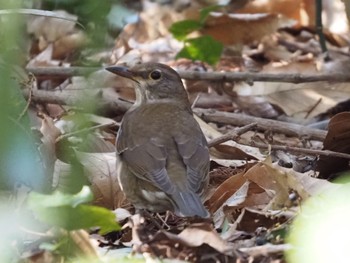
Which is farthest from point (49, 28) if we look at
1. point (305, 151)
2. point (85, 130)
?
point (85, 130)

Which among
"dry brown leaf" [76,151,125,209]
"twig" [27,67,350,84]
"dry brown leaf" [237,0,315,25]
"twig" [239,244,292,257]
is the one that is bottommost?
"dry brown leaf" [237,0,315,25]

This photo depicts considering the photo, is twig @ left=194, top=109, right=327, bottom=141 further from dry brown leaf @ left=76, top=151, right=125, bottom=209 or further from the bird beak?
dry brown leaf @ left=76, top=151, right=125, bottom=209

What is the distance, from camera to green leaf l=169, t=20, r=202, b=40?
26.0 ft

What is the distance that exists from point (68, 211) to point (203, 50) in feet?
16.4

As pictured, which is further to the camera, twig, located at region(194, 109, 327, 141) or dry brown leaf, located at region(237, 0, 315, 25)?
dry brown leaf, located at region(237, 0, 315, 25)

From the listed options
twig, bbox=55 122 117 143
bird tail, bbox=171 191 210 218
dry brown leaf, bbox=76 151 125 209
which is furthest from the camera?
dry brown leaf, bbox=76 151 125 209

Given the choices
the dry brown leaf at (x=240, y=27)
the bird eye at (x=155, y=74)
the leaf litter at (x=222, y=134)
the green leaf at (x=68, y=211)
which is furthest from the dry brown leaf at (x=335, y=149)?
the dry brown leaf at (x=240, y=27)

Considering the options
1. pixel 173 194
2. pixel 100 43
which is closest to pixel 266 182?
pixel 173 194

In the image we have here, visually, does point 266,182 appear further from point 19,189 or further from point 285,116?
point 285,116

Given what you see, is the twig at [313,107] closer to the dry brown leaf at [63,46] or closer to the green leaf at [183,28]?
the green leaf at [183,28]

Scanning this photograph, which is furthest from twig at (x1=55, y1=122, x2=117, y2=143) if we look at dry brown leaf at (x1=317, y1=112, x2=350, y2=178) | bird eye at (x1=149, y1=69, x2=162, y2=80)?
dry brown leaf at (x1=317, y1=112, x2=350, y2=178)

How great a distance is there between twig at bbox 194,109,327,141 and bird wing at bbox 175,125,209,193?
4.04 ft

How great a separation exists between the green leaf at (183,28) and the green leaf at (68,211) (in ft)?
15.9

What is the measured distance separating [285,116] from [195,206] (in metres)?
3.03
